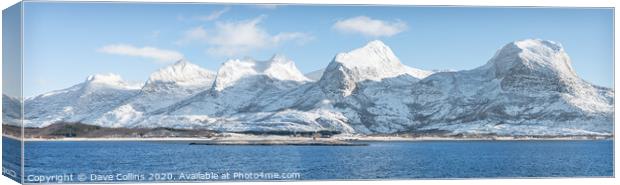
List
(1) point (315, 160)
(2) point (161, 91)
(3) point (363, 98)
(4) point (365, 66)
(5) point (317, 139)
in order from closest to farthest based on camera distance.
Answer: (1) point (315, 160) < (2) point (161, 91) < (5) point (317, 139) < (4) point (365, 66) < (3) point (363, 98)

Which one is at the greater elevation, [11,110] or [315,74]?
[315,74]

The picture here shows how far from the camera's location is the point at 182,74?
209 feet

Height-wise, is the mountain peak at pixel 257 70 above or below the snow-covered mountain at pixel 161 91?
above

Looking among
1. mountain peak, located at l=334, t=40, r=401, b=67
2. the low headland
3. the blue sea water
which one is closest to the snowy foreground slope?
mountain peak, located at l=334, t=40, r=401, b=67

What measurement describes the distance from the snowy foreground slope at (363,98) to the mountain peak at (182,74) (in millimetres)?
58

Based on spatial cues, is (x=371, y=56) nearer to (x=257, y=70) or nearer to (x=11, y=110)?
(x=257, y=70)

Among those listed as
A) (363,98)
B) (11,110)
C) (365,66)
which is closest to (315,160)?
(365,66)

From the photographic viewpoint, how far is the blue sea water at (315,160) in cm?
6031

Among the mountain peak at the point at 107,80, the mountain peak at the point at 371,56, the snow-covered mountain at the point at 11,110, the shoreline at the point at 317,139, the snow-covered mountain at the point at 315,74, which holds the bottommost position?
the shoreline at the point at 317,139

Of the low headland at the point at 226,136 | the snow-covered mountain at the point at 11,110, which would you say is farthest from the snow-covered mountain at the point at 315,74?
the snow-covered mountain at the point at 11,110

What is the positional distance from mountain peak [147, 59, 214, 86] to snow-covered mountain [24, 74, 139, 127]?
1085 mm

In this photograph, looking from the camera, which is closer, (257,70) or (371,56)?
(371,56)

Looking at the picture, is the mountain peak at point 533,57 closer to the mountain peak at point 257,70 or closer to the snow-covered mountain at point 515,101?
the snow-covered mountain at point 515,101

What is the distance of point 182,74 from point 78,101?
434 cm
